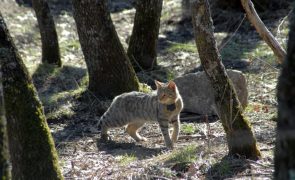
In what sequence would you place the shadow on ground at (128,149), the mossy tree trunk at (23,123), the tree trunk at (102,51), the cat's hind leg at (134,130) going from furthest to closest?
the tree trunk at (102,51) → the cat's hind leg at (134,130) → the shadow on ground at (128,149) → the mossy tree trunk at (23,123)

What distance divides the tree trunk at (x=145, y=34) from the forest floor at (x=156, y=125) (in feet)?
1.32

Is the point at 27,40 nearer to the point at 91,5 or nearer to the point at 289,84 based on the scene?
the point at 91,5

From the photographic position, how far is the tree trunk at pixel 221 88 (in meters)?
7.04

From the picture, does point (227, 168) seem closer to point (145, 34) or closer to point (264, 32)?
point (264, 32)

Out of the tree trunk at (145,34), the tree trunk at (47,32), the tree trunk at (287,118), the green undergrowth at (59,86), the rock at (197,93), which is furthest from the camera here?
the tree trunk at (47,32)

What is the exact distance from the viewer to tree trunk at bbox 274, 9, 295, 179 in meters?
2.98

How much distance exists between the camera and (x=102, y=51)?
11641mm

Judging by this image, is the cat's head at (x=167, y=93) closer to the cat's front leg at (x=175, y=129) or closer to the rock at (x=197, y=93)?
the cat's front leg at (x=175, y=129)

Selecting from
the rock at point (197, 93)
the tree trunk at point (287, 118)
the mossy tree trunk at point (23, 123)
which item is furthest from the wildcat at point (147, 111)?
the tree trunk at point (287, 118)

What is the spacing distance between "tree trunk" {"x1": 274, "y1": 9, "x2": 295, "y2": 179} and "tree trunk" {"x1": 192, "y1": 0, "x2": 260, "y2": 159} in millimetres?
3919

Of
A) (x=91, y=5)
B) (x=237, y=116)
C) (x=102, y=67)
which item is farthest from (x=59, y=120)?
(x=237, y=116)

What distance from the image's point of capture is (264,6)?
18.1 m

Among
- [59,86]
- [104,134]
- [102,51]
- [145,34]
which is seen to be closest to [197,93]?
[102,51]

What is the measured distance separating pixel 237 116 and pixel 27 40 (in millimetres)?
10220
